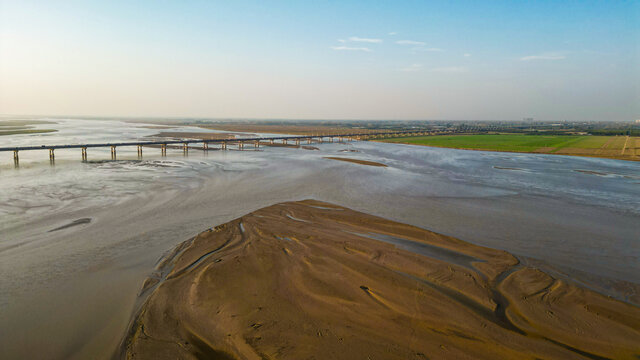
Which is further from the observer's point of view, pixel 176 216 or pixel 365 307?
pixel 176 216

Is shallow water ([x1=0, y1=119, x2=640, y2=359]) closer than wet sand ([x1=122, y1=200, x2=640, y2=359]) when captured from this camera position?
No

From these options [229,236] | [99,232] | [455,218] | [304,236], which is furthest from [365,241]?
[99,232]

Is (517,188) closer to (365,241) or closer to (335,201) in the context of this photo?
(335,201)

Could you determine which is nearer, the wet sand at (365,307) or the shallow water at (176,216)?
the wet sand at (365,307)
